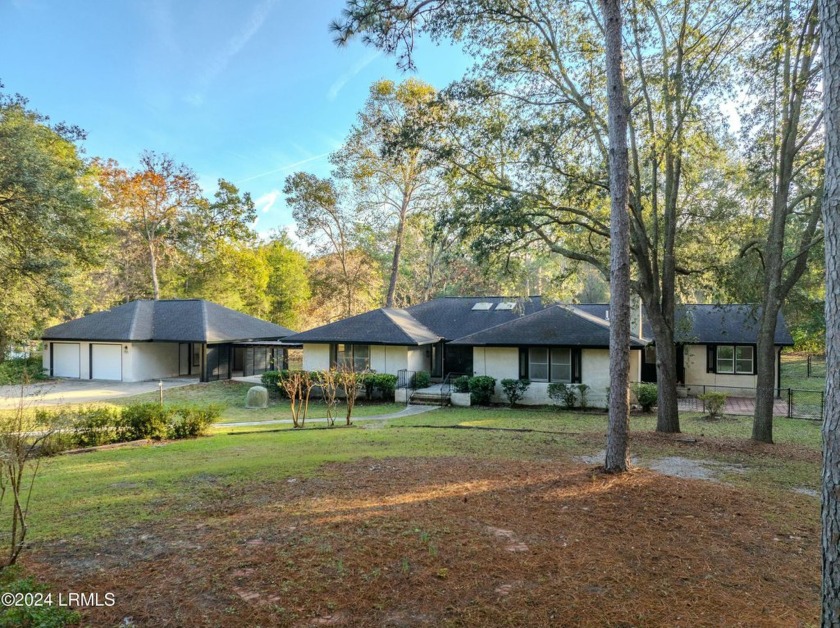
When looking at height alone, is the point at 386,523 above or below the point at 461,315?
below

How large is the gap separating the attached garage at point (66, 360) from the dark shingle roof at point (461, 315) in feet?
60.9

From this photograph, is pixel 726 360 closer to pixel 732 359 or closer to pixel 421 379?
pixel 732 359

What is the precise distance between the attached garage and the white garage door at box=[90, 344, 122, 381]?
1079mm

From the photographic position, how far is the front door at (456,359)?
23.1 meters

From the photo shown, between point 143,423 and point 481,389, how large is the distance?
11682mm

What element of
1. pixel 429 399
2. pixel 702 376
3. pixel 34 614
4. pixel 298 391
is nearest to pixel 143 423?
pixel 298 391

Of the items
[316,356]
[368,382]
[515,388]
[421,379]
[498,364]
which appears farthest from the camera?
[316,356]

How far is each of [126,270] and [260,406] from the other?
73.0 ft

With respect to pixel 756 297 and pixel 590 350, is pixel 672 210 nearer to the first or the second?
pixel 756 297

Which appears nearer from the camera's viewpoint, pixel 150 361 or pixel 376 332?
pixel 376 332

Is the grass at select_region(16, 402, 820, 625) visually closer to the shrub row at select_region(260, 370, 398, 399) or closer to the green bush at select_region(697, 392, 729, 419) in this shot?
the green bush at select_region(697, 392, 729, 419)

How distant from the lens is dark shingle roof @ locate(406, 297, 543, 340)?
23547mm

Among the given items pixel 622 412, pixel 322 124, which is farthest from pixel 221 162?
pixel 622 412

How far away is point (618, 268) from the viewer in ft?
22.8
